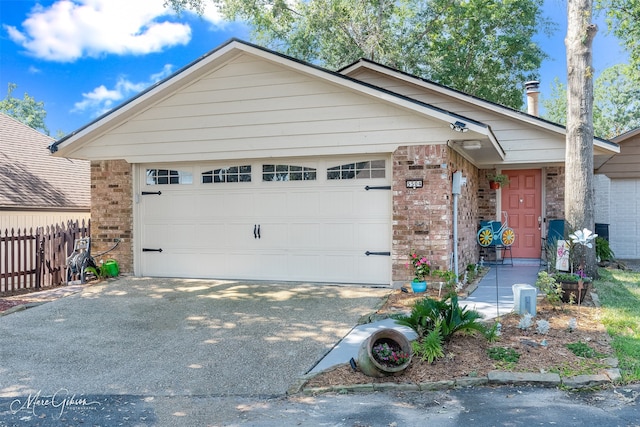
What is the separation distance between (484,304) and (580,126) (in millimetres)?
3604

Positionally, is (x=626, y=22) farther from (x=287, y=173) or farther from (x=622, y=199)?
(x=287, y=173)

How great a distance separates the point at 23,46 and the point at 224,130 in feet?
103

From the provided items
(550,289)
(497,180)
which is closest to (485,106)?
(497,180)

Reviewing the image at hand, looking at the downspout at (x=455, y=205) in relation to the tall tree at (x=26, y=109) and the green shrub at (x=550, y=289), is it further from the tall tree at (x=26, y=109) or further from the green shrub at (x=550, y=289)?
the tall tree at (x=26, y=109)

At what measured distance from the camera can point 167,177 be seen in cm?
920

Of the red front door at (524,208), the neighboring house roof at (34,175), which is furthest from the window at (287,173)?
the neighboring house roof at (34,175)

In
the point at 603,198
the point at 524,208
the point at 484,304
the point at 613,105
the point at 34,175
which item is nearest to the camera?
the point at 484,304

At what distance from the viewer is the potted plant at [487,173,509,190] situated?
37.4 feet

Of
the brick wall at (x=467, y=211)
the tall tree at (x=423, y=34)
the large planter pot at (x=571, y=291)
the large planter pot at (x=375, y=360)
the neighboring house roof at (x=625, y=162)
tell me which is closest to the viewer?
the large planter pot at (x=375, y=360)

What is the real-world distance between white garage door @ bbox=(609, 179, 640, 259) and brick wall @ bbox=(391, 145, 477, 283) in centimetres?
820

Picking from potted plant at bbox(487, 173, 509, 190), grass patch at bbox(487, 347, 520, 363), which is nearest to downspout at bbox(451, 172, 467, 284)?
grass patch at bbox(487, 347, 520, 363)

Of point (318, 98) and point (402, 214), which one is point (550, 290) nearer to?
point (402, 214)

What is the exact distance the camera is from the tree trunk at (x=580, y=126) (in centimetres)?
779

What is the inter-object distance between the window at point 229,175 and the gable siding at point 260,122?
32 centimetres
